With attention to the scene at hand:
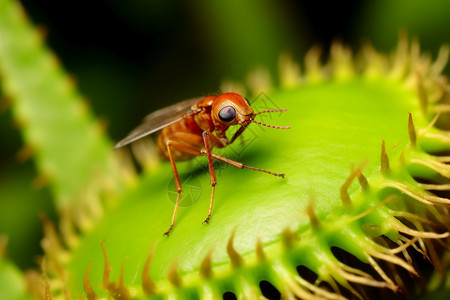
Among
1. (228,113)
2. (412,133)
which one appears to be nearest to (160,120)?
(228,113)

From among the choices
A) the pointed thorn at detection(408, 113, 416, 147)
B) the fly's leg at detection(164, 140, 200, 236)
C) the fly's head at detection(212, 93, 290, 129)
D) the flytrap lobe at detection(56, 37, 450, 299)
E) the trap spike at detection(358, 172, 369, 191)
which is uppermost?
the fly's head at detection(212, 93, 290, 129)

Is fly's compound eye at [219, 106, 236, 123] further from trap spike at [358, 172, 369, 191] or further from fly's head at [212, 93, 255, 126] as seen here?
trap spike at [358, 172, 369, 191]

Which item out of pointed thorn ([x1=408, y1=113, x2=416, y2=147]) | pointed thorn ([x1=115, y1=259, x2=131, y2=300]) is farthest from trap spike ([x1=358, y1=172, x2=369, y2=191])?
pointed thorn ([x1=115, y1=259, x2=131, y2=300])

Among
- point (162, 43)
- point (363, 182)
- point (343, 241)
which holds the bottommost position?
A: point (343, 241)

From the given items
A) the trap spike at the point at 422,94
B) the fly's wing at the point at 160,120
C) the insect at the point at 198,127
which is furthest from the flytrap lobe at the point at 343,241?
the fly's wing at the point at 160,120

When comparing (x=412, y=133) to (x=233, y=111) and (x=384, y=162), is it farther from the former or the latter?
(x=233, y=111)

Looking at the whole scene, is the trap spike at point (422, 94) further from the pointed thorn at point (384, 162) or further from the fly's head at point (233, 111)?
the fly's head at point (233, 111)
